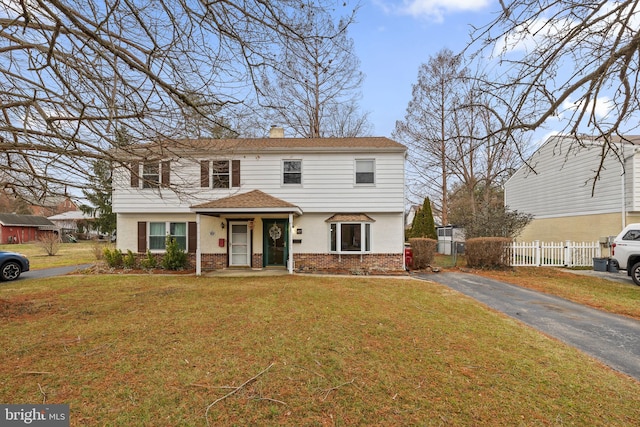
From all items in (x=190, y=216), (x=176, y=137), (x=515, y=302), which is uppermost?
(x=176, y=137)

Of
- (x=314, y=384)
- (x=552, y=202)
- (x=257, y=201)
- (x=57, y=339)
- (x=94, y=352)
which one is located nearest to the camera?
(x=314, y=384)

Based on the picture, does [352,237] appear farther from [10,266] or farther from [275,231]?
[10,266]

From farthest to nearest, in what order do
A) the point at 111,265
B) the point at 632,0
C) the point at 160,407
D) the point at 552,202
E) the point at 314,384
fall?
the point at 552,202 → the point at 111,265 → the point at 314,384 → the point at 160,407 → the point at 632,0

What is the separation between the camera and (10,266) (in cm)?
1116

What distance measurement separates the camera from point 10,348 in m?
4.51

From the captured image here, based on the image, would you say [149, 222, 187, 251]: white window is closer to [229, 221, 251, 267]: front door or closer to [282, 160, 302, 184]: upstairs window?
[229, 221, 251, 267]: front door

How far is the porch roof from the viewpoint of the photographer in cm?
1131

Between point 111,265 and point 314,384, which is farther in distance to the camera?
point 111,265

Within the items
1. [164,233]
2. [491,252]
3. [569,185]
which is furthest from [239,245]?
[569,185]

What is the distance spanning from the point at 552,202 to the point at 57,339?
827 inches

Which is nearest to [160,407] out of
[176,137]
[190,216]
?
[176,137]

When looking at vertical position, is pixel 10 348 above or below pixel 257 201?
below

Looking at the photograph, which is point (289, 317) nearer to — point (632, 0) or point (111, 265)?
point (632, 0)

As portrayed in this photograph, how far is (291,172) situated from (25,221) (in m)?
44.0
